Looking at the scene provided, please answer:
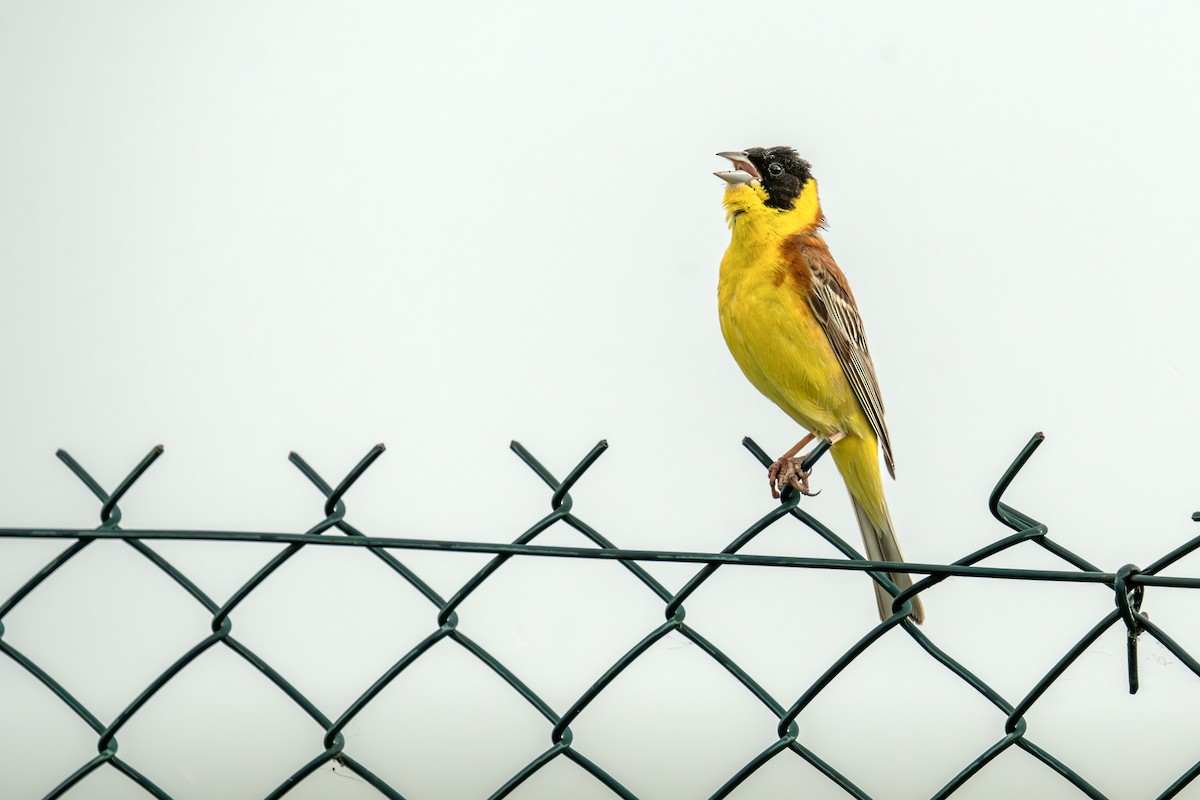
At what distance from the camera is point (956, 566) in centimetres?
160

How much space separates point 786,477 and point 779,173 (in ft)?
3.90

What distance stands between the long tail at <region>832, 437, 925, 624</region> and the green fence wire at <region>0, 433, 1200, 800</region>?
167 centimetres

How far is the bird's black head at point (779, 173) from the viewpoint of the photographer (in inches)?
153

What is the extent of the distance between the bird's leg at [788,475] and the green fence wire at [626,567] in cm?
124

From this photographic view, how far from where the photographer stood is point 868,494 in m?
3.61

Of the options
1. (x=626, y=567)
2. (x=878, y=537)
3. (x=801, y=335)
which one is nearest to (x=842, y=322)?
(x=801, y=335)

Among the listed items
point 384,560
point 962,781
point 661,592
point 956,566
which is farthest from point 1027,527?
point 384,560

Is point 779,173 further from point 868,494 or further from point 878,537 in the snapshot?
point 878,537

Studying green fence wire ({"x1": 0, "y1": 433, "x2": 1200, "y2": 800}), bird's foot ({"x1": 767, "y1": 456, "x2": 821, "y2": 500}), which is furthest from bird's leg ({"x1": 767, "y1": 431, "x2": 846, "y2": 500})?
green fence wire ({"x1": 0, "y1": 433, "x2": 1200, "y2": 800})

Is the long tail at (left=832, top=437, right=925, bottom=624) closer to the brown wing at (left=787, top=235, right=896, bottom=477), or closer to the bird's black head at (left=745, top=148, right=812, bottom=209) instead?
the brown wing at (left=787, top=235, right=896, bottom=477)

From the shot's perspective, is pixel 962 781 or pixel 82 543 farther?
pixel 82 543

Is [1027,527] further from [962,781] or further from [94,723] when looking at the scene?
[94,723]

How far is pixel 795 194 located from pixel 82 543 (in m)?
2.66

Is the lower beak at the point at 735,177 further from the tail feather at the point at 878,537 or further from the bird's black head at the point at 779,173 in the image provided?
the tail feather at the point at 878,537
